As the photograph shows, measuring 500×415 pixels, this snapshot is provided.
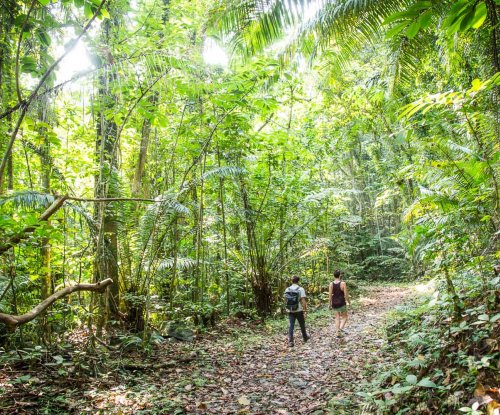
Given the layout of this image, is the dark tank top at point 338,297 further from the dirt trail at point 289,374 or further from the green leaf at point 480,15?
the green leaf at point 480,15

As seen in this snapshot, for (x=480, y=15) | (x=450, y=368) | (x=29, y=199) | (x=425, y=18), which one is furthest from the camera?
(x=29, y=199)

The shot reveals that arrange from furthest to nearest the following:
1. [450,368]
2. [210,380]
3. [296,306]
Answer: [296,306] → [210,380] → [450,368]

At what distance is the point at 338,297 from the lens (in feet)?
28.9

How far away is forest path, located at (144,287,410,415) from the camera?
4.88 metres

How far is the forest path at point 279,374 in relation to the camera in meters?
4.88

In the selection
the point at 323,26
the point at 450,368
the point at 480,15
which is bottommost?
the point at 450,368

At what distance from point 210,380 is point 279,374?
120 cm

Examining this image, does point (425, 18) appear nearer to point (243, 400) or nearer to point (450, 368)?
point (450, 368)

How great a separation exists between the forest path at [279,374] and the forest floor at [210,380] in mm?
15

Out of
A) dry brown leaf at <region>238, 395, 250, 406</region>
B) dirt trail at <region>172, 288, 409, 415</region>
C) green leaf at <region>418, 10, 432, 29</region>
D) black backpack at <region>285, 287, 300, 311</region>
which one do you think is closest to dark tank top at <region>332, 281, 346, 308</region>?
dirt trail at <region>172, 288, 409, 415</region>

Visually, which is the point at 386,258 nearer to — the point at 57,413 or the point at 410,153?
the point at 410,153

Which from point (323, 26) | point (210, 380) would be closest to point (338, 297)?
point (210, 380)

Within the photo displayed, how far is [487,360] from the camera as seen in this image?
3092mm

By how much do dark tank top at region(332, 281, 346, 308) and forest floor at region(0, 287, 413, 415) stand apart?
733 millimetres
